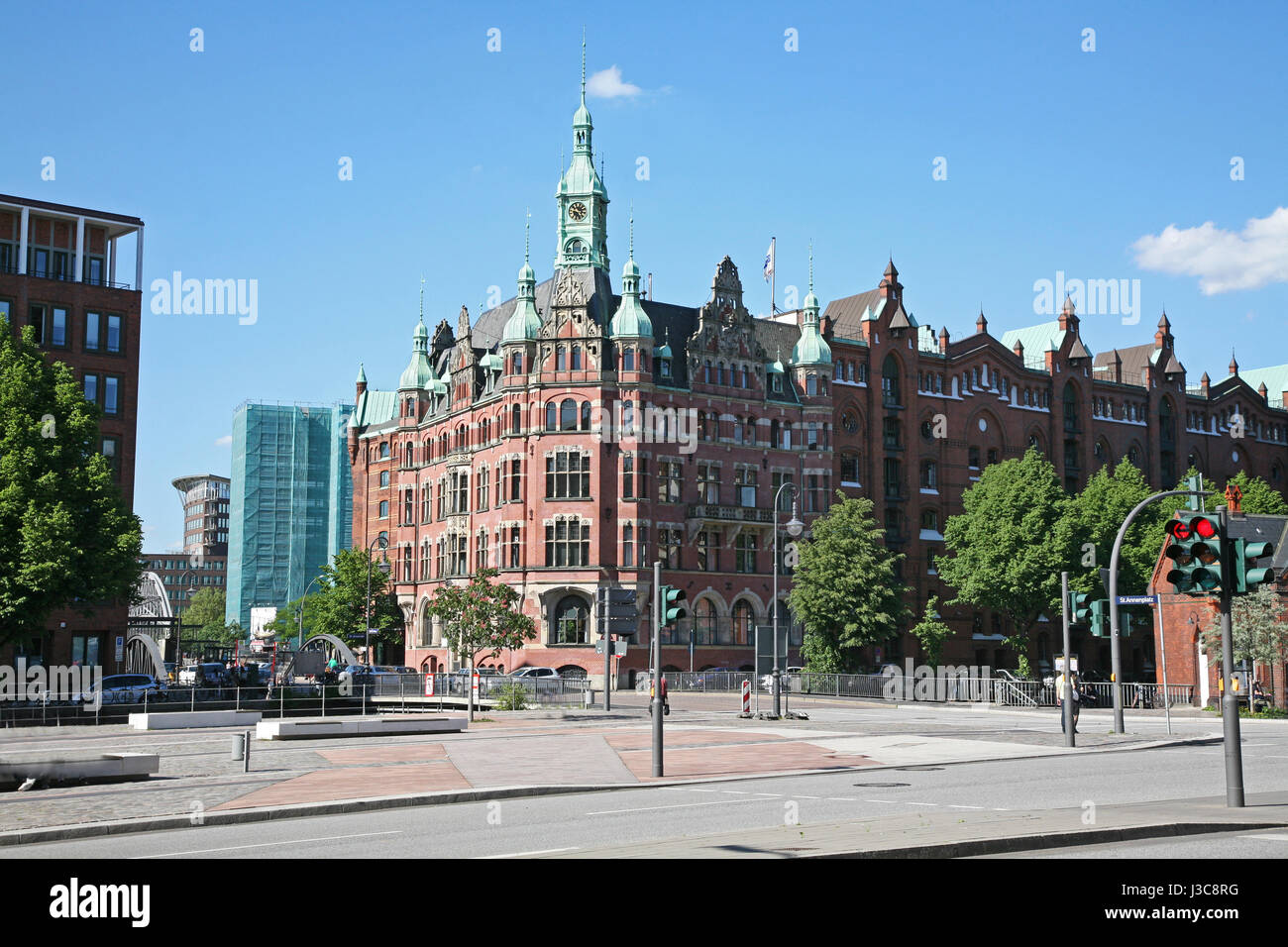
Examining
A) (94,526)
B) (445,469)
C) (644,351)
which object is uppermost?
(644,351)

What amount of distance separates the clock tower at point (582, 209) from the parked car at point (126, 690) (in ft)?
119

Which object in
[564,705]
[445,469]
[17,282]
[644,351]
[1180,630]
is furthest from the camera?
[445,469]

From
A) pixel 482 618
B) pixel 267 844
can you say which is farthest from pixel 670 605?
pixel 482 618

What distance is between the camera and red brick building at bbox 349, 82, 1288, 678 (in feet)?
238

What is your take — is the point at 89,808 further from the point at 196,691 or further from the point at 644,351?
the point at 644,351

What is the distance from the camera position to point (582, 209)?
79500 millimetres

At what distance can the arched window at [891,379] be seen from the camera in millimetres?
83875

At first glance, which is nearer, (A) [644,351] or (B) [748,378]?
(A) [644,351]

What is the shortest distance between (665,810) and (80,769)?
10.5m

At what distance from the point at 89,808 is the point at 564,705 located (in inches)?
1329

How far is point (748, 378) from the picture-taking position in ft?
257

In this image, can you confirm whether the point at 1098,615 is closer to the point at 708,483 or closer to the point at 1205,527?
the point at 1205,527
